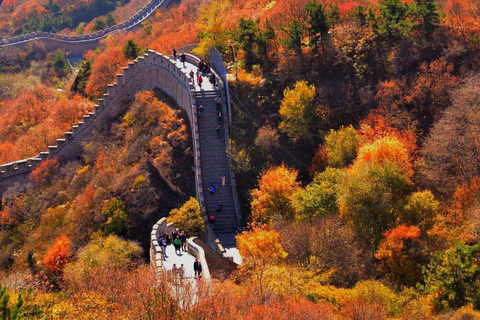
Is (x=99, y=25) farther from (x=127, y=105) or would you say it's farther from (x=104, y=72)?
(x=127, y=105)

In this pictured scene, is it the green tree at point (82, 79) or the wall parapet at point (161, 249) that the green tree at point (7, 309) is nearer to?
the wall parapet at point (161, 249)

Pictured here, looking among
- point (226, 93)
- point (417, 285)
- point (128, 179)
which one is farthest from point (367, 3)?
point (417, 285)

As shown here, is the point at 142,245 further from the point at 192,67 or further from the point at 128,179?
the point at 192,67

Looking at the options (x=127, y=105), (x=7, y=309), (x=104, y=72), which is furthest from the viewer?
(x=104, y=72)

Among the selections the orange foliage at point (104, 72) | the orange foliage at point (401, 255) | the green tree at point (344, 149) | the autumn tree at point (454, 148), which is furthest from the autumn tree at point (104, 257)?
the orange foliage at point (104, 72)

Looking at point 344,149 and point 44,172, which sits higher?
point 44,172

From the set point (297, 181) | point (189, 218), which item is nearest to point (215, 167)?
point (189, 218)
